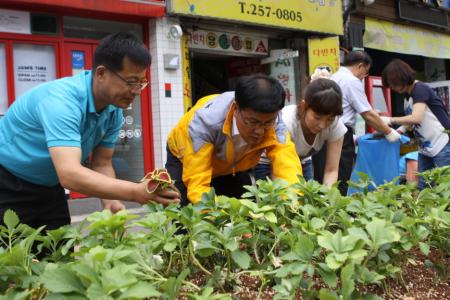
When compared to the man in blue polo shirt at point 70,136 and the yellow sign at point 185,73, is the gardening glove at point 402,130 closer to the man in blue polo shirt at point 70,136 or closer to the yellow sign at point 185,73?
the man in blue polo shirt at point 70,136

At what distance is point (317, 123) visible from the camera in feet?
10.4

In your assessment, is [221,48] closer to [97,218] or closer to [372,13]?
[372,13]

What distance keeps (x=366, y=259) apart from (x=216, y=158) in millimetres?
1664

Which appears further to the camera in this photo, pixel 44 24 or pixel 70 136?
pixel 44 24

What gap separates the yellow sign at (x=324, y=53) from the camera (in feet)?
31.4

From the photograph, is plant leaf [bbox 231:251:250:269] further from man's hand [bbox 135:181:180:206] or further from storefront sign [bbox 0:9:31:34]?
storefront sign [bbox 0:9:31:34]

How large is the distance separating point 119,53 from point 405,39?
10556mm

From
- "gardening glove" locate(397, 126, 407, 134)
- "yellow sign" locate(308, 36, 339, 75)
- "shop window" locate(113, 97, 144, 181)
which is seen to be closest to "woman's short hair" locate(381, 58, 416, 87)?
"gardening glove" locate(397, 126, 407, 134)

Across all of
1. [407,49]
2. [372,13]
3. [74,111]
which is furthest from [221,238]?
[407,49]

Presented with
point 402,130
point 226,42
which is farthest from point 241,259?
point 226,42

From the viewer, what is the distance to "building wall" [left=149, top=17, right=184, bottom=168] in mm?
7430

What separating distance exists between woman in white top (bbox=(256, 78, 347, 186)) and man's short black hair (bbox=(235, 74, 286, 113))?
1.89 feet

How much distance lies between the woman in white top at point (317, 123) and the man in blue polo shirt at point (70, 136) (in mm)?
1134

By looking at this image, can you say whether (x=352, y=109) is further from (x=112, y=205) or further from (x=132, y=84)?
(x=132, y=84)
